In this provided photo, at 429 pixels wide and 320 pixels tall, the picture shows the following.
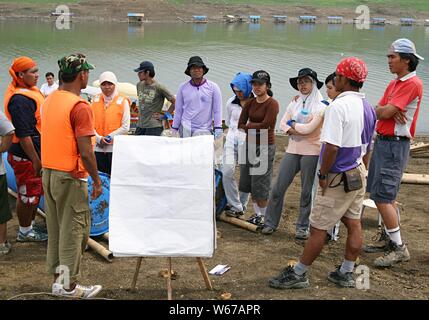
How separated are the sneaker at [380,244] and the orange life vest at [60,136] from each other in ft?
11.4

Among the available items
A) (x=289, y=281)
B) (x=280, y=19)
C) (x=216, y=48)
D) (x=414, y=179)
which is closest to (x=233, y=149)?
(x=289, y=281)

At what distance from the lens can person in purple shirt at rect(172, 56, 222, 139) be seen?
26.3ft

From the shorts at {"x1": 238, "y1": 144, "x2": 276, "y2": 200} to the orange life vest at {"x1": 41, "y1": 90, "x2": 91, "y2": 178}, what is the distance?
2892mm

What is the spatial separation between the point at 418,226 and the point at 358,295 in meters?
2.72

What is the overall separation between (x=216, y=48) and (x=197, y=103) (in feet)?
91.7

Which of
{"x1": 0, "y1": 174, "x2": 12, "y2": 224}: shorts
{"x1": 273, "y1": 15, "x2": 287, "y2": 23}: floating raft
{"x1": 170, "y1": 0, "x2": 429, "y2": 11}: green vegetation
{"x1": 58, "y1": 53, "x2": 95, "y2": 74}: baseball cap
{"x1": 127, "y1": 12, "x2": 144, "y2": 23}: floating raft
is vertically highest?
{"x1": 170, "y1": 0, "x2": 429, "y2": 11}: green vegetation

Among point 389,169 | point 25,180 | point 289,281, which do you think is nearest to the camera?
point 289,281

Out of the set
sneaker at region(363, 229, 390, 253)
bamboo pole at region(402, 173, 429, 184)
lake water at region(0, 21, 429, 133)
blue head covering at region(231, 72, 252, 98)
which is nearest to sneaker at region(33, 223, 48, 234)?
blue head covering at region(231, 72, 252, 98)

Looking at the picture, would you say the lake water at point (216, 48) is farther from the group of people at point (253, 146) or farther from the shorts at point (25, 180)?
the shorts at point (25, 180)

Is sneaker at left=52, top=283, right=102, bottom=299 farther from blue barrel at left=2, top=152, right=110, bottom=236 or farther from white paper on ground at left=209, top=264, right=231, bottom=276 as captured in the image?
blue barrel at left=2, top=152, right=110, bottom=236

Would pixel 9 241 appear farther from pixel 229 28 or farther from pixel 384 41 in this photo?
pixel 229 28

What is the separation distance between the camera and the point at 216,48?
3538 cm

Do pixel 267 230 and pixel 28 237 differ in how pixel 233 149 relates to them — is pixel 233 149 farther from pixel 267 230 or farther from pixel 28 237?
pixel 28 237

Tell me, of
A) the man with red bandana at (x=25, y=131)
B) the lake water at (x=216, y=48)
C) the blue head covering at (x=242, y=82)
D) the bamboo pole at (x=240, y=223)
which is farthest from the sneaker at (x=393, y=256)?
the lake water at (x=216, y=48)
